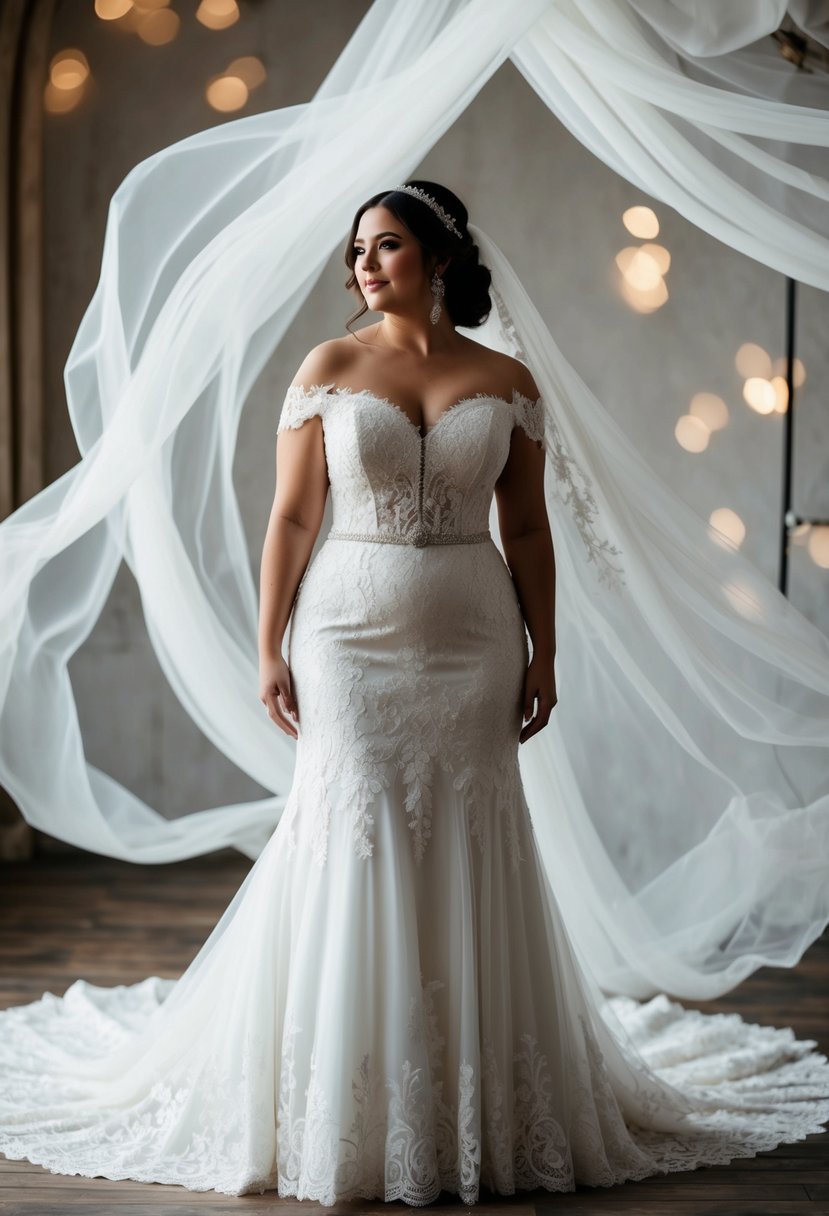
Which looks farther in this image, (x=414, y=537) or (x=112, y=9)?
(x=112, y=9)

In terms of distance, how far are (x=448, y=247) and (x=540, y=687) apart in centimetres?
86

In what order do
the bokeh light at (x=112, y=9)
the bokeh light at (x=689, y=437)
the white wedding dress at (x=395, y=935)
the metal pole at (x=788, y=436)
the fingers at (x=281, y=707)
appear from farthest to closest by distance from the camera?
the bokeh light at (x=689, y=437)
the bokeh light at (x=112, y=9)
the metal pole at (x=788, y=436)
the fingers at (x=281, y=707)
the white wedding dress at (x=395, y=935)

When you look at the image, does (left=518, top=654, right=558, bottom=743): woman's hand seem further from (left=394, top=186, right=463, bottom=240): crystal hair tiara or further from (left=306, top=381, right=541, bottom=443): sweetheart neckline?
(left=394, top=186, right=463, bottom=240): crystal hair tiara

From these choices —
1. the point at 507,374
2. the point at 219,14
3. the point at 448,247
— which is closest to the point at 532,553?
the point at 507,374

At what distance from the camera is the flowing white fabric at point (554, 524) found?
254 cm

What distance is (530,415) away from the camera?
257cm

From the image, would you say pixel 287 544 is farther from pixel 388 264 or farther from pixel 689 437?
pixel 689 437

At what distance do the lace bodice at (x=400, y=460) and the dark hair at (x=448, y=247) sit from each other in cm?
20

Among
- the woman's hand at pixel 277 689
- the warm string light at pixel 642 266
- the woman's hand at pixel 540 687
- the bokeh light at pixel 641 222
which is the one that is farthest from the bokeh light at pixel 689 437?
the woman's hand at pixel 277 689

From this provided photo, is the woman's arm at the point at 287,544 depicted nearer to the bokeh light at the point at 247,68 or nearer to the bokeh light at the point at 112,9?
the bokeh light at the point at 247,68

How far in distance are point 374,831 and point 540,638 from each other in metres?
0.53

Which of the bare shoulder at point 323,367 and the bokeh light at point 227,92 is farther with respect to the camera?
the bokeh light at point 227,92

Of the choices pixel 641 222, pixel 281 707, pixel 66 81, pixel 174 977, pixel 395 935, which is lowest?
pixel 174 977

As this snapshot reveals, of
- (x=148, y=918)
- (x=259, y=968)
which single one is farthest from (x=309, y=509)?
(x=148, y=918)
